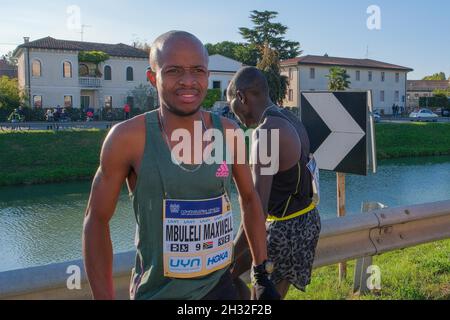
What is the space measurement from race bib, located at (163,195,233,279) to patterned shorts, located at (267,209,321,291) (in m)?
0.77

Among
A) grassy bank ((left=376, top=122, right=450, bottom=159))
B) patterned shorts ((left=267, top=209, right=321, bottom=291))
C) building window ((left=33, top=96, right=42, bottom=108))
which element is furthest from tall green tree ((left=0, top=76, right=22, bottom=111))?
patterned shorts ((left=267, top=209, right=321, bottom=291))

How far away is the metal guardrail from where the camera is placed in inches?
108

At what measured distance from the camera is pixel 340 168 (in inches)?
179

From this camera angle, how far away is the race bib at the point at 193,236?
6.93 feet

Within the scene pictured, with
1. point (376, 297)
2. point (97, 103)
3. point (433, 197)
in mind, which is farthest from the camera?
point (97, 103)

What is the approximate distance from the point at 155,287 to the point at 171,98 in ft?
2.44

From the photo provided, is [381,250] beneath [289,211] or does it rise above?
beneath

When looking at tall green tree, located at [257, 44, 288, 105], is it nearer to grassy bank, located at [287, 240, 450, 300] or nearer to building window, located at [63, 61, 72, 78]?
building window, located at [63, 61, 72, 78]

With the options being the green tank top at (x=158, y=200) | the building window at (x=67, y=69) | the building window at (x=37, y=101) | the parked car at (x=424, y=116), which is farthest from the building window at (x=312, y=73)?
the green tank top at (x=158, y=200)

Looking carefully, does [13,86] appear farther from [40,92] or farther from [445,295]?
[445,295]

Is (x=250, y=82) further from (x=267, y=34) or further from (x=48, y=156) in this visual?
(x=267, y=34)

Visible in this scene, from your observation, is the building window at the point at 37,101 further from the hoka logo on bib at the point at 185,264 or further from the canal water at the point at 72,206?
the hoka logo on bib at the point at 185,264

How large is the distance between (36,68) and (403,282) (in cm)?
4279
